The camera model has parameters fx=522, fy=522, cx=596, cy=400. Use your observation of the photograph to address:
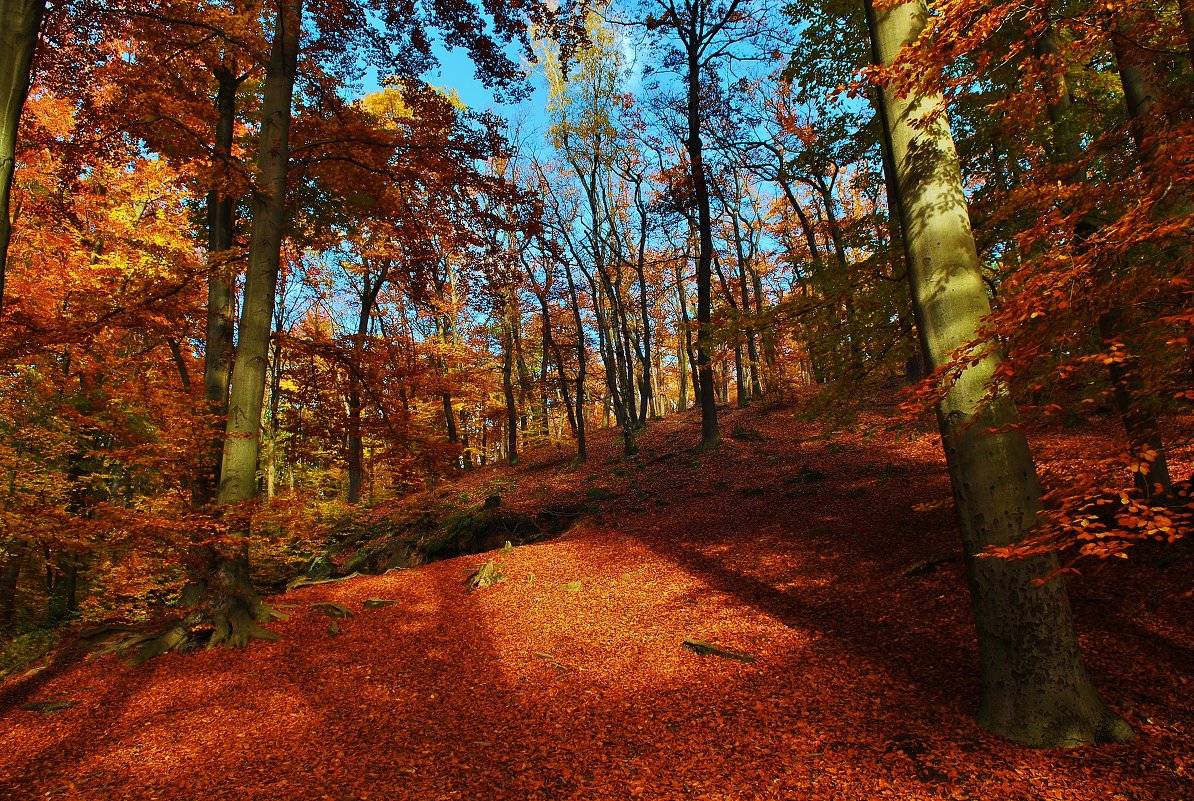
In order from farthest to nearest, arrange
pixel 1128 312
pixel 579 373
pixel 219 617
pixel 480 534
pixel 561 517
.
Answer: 1. pixel 579 373
2. pixel 561 517
3. pixel 480 534
4. pixel 219 617
5. pixel 1128 312

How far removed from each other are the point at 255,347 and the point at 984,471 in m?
7.51

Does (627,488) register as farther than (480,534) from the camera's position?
Yes

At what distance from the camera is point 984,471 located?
333cm

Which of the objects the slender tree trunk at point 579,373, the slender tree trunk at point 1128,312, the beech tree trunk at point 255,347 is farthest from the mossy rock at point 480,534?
the slender tree trunk at point 1128,312

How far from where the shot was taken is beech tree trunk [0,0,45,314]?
245cm

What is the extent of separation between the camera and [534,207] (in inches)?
347

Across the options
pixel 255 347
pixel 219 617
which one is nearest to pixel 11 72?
pixel 255 347

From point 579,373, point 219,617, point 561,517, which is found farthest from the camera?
point 579,373

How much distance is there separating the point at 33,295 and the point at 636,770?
14.5m

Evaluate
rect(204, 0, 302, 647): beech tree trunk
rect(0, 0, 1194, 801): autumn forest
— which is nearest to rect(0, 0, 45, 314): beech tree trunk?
rect(0, 0, 1194, 801): autumn forest

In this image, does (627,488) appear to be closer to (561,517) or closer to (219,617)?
(561,517)

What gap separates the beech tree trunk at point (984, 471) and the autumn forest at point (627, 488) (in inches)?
0.9

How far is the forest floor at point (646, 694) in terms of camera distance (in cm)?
331

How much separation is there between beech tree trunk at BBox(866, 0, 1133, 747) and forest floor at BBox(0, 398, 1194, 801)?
22 cm
